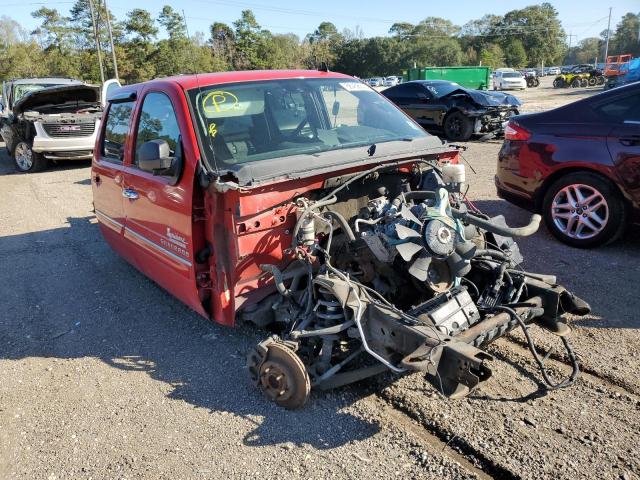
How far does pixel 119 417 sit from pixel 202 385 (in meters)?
0.52

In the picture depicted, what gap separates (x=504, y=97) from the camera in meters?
13.6

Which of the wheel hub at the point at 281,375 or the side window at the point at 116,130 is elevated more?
the side window at the point at 116,130

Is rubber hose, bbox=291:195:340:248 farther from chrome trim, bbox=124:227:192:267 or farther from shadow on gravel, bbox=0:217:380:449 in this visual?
shadow on gravel, bbox=0:217:380:449

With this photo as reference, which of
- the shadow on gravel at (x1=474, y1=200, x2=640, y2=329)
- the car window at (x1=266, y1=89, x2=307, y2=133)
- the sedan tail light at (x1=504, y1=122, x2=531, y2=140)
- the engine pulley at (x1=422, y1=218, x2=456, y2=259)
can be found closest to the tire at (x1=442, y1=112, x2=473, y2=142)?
the sedan tail light at (x1=504, y1=122, x2=531, y2=140)

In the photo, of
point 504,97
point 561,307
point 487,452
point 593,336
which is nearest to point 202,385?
point 487,452

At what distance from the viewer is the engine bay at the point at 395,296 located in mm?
2697

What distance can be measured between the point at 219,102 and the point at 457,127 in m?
10.6

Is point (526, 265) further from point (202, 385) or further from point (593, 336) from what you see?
point (202, 385)

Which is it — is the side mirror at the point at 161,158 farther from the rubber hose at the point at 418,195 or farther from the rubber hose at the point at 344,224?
the rubber hose at the point at 418,195

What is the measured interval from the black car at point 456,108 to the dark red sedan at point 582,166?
7496 millimetres

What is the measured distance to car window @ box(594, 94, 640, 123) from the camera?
4934mm

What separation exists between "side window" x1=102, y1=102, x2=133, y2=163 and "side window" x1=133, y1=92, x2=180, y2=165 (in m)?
0.33

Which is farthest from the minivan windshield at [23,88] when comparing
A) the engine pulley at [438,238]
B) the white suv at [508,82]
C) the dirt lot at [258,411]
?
the white suv at [508,82]

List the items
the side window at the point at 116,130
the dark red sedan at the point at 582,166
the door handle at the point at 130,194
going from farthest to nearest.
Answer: the dark red sedan at the point at 582,166, the side window at the point at 116,130, the door handle at the point at 130,194
